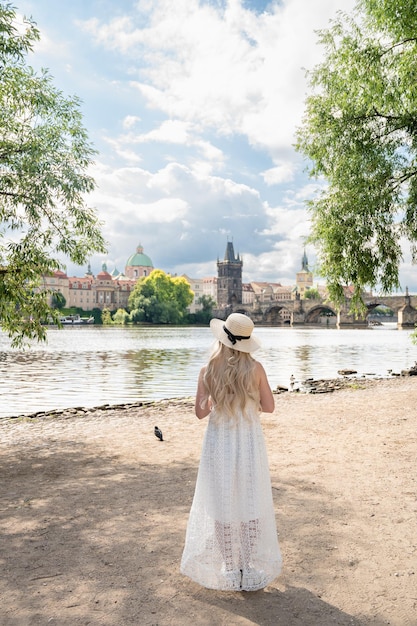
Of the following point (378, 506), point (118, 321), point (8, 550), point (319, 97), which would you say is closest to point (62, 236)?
point (8, 550)

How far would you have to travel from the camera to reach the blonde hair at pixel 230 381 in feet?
13.0

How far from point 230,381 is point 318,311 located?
131120mm

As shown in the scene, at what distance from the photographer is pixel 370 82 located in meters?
12.2

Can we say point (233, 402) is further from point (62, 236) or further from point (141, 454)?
point (62, 236)

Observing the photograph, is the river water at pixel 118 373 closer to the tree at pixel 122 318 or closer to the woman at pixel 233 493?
the woman at pixel 233 493

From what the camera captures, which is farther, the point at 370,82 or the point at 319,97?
the point at 319,97

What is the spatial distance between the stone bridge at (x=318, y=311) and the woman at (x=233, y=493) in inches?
3426

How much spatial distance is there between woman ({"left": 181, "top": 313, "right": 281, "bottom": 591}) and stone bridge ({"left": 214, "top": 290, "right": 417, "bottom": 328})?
87018mm

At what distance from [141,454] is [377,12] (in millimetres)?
9793

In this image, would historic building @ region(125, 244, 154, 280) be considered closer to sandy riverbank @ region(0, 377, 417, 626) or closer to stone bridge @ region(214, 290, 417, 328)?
stone bridge @ region(214, 290, 417, 328)

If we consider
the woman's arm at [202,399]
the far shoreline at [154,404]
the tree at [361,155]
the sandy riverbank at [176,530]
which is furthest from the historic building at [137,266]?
the woman's arm at [202,399]

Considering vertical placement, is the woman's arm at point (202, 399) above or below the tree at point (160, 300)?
below

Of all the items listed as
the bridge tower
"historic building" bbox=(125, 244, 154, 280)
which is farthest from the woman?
"historic building" bbox=(125, 244, 154, 280)

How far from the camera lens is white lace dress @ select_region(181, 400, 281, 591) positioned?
406 cm
